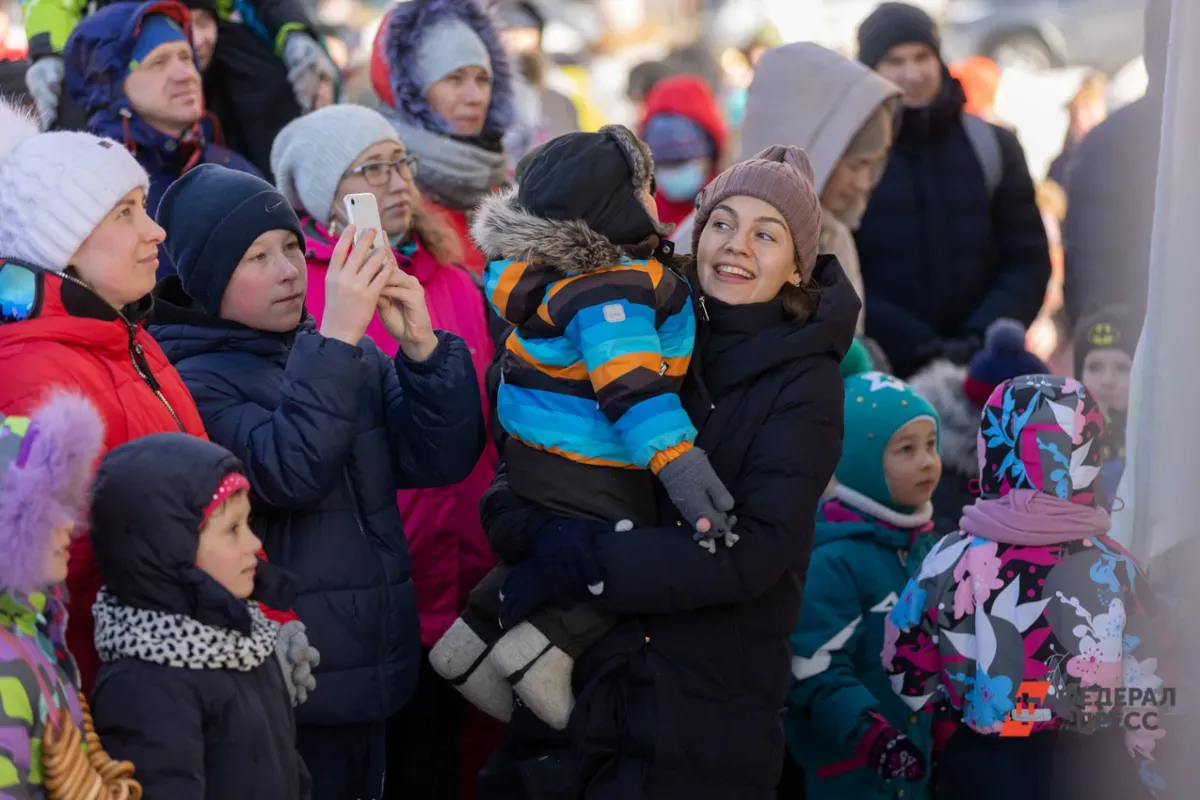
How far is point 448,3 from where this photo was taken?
5.12 meters

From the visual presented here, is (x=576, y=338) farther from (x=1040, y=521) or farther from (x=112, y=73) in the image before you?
(x=112, y=73)

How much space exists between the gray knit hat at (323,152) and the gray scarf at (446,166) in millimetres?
529

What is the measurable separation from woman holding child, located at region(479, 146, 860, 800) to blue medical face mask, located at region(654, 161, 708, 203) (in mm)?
3530

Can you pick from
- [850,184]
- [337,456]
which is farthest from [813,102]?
[337,456]

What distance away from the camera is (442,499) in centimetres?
411

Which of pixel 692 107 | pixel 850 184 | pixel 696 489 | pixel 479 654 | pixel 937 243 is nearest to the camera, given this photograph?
pixel 696 489

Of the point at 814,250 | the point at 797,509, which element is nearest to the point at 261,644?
the point at 797,509

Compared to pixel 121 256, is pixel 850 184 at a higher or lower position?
lower

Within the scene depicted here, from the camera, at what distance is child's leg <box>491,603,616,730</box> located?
3242mm

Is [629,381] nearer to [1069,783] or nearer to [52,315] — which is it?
[52,315]

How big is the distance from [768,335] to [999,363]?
191 centimetres

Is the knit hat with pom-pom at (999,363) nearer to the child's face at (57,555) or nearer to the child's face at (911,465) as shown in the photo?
the child's face at (911,465)

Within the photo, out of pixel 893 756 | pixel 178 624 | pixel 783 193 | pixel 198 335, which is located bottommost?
pixel 893 756

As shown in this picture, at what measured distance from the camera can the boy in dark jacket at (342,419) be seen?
10.8 ft
